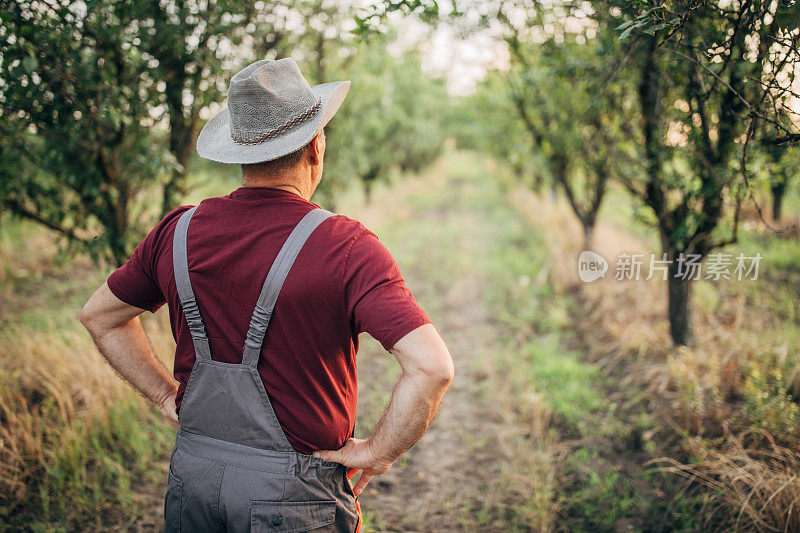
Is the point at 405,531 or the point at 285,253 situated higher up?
the point at 285,253

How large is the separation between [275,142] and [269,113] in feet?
0.36

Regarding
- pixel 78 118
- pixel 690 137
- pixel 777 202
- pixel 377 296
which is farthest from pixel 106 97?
pixel 777 202

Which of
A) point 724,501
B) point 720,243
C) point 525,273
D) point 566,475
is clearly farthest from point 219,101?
point 525,273

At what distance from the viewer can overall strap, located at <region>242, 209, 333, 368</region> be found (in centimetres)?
136

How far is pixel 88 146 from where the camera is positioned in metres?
3.24

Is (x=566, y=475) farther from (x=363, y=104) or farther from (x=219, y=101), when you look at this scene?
(x=363, y=104)

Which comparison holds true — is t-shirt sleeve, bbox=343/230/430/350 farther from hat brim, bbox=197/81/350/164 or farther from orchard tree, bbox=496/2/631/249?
orchard tree, bbox=496/2/631/249

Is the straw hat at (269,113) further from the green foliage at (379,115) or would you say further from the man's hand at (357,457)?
the green foliage at (379,115)

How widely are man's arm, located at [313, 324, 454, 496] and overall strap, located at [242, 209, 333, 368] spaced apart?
0.40m

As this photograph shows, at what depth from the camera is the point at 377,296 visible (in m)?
1.32

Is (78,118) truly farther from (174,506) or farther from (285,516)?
(285,516)

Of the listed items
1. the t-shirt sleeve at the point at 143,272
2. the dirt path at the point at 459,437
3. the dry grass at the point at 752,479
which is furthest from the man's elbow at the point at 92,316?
the dry grass at the point at 752,479

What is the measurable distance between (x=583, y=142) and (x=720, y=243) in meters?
2.39
